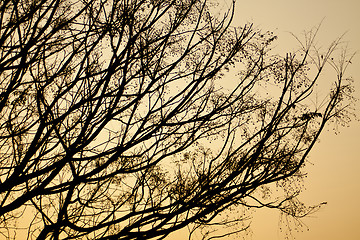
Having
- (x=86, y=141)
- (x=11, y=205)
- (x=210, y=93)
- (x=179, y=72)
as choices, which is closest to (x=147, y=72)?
(x=179, y=72)

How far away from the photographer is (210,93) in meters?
7.89

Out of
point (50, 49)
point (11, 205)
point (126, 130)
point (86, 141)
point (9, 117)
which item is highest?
point (50, 49)

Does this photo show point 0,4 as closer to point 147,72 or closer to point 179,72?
point 147,72

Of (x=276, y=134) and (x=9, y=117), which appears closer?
(x=9, y=117)

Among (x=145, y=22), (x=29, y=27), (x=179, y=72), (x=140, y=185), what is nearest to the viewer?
(x=29, y=27)

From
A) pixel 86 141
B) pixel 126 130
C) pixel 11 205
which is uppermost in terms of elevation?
pixel 126 130

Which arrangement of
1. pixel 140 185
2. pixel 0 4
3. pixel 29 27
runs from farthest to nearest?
pixel 140 185 → pixel 29 27 → pixel 0 4

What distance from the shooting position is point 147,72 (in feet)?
23.6

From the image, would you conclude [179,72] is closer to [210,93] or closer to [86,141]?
[210,93]

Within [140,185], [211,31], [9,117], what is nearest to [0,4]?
[9,117]

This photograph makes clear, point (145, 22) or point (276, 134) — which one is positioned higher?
point (145, 22)

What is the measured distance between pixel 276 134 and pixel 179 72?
2.35m

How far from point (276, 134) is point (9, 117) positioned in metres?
5.11

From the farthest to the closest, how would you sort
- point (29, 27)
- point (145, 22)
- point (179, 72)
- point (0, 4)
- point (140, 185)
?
point (140, 185), point (179, 72), point (145, 22), point (29, 27), point (0, 4)
